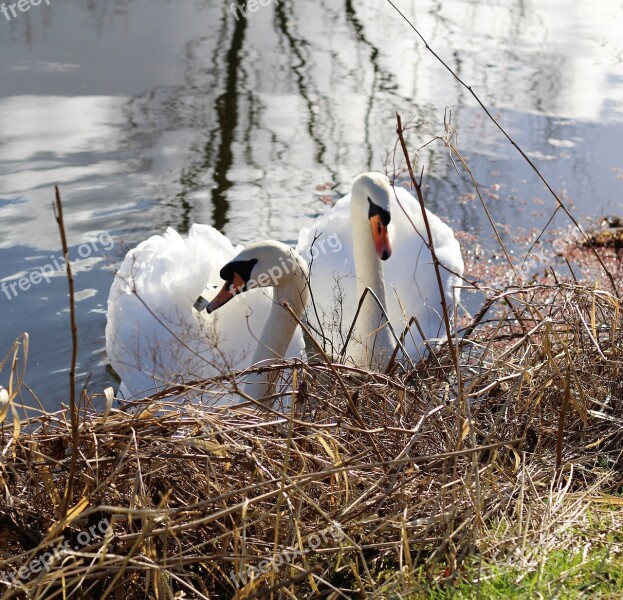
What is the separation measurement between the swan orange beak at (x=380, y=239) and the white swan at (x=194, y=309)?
0.45m

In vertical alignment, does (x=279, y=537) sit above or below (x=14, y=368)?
below

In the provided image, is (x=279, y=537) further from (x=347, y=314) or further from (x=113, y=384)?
(x=113, y=384)

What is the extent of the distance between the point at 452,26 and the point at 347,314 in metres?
7.85

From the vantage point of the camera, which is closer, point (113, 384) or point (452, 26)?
point (113, 384)

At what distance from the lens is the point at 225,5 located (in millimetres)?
11438

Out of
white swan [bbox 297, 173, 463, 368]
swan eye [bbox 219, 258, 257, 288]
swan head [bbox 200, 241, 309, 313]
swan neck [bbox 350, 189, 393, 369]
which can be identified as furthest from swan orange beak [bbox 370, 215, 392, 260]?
swan eye [bbox 219, 258, 257, 288]

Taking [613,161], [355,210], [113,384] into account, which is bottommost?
[113,384]

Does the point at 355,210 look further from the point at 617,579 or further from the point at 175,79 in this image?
the point at 175,79

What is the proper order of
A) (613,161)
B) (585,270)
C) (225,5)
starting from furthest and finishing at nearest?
(225,5), (613,161), (585,270)

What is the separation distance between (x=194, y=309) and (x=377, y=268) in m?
0.95

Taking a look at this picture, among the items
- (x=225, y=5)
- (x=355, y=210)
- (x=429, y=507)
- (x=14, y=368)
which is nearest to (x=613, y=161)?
(x=355, y=210)

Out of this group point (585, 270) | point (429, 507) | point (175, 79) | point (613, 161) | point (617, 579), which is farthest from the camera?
point (175, 79)

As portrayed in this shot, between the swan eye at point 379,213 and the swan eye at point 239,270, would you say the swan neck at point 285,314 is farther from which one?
the swan eye at point 379,213

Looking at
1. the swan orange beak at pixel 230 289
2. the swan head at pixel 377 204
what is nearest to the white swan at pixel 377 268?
the swan head at pixel 377 204
